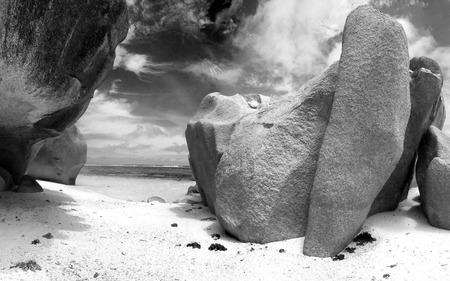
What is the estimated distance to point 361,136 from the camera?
7.75 meters

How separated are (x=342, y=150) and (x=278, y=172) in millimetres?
1614

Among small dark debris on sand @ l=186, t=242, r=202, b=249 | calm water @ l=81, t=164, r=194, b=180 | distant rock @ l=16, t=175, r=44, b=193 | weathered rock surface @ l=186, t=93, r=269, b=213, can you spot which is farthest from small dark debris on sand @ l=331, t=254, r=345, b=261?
calm water @ l=81, t=164, r=194, b=180

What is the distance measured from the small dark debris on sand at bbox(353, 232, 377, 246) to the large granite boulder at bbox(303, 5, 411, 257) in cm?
13

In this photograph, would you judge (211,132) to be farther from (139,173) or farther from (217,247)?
(139,173)

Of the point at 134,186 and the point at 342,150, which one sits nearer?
the point at 342,150

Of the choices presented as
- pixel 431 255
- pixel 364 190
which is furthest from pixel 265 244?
pixel 431 255

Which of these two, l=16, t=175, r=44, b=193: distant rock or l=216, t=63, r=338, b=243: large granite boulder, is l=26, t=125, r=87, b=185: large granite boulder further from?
l=216, t=63, r=338, b=243: large granite boulder

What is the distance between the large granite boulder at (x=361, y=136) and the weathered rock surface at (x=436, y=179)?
1.20m

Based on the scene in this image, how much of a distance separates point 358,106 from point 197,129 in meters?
6.26

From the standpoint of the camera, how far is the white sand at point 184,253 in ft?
21.8

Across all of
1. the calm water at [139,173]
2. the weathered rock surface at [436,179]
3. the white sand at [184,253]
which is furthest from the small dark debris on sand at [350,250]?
the calm water at [139,173]

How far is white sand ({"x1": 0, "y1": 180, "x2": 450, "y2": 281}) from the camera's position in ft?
21.8

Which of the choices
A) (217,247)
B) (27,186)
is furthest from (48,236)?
(27,186)

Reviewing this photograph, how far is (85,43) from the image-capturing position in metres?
8.70
